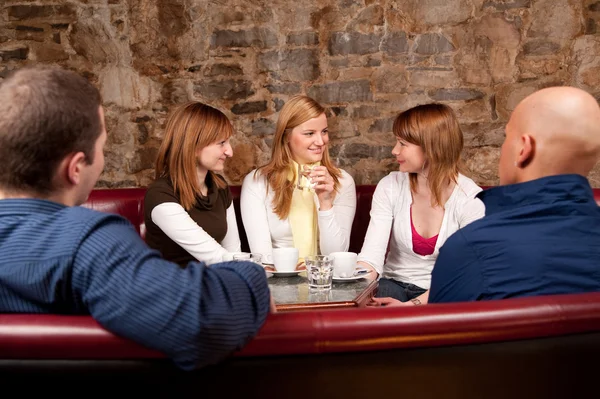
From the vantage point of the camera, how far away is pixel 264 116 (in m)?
4.55

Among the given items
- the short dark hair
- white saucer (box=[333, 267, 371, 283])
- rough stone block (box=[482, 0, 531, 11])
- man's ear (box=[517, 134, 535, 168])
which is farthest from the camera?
rough stone block (box=[482, 0, 531, 11])

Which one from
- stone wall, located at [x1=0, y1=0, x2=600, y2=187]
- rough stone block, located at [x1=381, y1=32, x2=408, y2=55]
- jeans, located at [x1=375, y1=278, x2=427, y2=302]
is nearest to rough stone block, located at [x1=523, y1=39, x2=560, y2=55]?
stone wall, located at [x1=0, y1=0, x2=600, y2=187]

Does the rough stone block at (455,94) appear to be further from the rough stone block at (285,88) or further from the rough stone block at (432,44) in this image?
the rough stone block at (285,88)

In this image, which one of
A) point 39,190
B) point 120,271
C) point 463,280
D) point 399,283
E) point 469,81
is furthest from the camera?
point 469,81

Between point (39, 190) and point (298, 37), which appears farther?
point (298, 37)

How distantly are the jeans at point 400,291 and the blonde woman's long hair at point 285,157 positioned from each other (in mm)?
610

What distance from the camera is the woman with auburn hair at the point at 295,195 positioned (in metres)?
3.36

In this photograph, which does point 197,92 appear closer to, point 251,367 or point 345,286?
point 345,286

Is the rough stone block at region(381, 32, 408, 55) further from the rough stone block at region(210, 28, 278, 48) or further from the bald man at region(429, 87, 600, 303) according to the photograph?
the bald man at region(429, 87, 600, 303)

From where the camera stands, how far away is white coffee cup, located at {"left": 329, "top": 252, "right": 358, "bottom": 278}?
2473 mm

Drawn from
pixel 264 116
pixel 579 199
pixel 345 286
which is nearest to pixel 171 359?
pixel 579 199

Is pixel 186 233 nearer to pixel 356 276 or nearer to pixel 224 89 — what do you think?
pixel 356 276

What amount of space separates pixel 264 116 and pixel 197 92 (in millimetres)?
506

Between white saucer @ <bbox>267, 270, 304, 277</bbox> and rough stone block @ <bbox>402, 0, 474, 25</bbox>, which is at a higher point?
rough stone block @ <bbox>402, 0, 474, 25</bbox>
